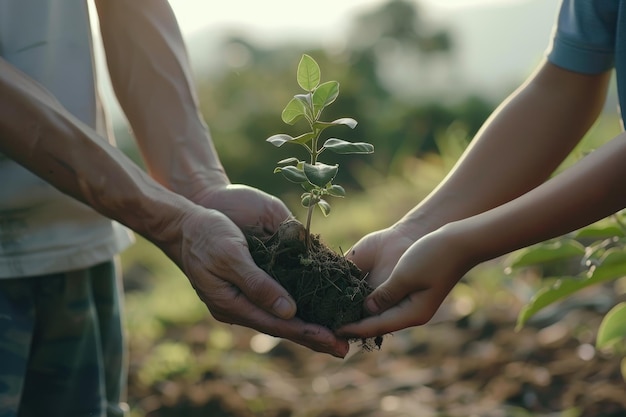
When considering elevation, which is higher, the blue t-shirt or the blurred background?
the blue t-shirt

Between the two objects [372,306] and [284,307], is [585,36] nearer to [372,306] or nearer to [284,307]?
[372,306]

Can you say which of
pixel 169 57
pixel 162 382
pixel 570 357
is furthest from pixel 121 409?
pixel 570 357

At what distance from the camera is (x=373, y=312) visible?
1.93 m

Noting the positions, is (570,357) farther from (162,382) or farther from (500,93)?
(500,93)

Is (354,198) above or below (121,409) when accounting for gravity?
below

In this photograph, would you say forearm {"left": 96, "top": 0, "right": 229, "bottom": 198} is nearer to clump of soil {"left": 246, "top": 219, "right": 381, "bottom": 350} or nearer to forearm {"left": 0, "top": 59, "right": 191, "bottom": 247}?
forearm {"left": 0, "top": 59, "right": 191, "bottom": 247}

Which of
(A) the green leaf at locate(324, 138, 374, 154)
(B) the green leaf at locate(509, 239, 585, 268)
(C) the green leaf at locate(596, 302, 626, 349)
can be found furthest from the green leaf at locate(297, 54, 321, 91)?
(C) the green leaf at locate(596, 302, 626, 349)

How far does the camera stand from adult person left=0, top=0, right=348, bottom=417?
1828 millimetres

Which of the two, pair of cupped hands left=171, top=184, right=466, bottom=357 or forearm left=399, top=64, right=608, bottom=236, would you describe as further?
forearm left=399, top=64, right=608, bottom=236

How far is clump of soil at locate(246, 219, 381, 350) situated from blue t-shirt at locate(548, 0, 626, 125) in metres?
0.72

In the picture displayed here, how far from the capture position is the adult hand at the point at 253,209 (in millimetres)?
2090

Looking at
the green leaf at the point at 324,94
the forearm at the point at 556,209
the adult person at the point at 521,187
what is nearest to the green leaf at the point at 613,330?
the adult person at the point at 521,187

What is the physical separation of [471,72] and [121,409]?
10.0 metres

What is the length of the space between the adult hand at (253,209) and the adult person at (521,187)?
0.72 feet
